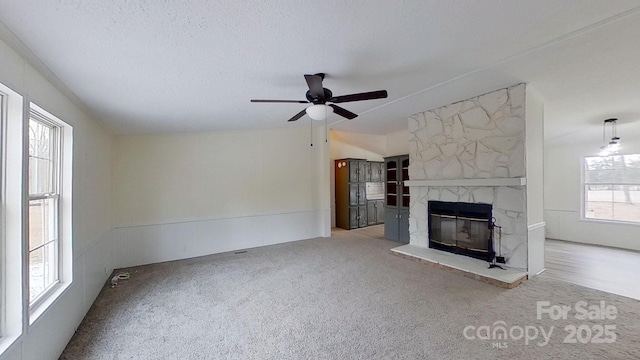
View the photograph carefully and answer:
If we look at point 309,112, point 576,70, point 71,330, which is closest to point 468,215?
point 576,70

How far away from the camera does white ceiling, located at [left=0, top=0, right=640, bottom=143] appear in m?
1.62

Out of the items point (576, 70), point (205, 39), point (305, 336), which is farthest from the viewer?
point (576, 70)

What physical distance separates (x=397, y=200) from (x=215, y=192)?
4142 mm

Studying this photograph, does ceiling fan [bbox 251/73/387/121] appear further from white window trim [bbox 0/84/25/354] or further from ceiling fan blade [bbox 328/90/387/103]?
white window trim [bbox 0/84/25/354]

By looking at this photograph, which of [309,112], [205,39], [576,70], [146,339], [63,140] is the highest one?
[576,70]

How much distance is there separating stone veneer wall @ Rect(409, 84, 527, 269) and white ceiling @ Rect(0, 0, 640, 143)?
44 cm

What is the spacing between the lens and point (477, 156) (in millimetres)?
4105

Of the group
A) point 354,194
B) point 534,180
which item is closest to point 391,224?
point 354,194

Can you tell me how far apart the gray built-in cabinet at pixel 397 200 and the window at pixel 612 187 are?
409cm

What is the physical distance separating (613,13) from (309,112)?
2638mm

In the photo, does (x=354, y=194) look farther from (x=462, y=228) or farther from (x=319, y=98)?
(x=319, y=98)

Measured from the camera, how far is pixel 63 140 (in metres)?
2.52

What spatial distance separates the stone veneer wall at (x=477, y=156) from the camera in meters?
3.64

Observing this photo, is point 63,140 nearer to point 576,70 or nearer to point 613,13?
point 613,13
